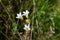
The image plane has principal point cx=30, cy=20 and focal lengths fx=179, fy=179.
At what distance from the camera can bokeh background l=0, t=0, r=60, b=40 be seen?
1866 mm

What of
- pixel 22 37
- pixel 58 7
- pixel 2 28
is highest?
pixel 58 7

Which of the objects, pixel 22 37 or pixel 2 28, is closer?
pixel 22 37

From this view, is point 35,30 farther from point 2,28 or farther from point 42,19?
point 2,28

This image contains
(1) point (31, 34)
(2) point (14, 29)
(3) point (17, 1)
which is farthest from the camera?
(3) point (17, 1)

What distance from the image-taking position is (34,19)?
1942 millimetres

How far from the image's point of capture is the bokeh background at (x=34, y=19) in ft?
6.12

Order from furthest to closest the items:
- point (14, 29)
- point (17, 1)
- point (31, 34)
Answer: point (17, 1)
point (14, 29)
point (31, 34)

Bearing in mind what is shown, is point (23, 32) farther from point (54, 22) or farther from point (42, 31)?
point (54, 22)

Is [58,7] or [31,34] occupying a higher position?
[58,7]

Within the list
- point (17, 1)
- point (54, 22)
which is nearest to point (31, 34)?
point (54, 22)

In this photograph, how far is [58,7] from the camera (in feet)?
6.73

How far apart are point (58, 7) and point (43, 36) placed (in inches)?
16.0

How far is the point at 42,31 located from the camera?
1.88m

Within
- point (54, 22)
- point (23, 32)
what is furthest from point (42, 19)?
point (23, 32)
